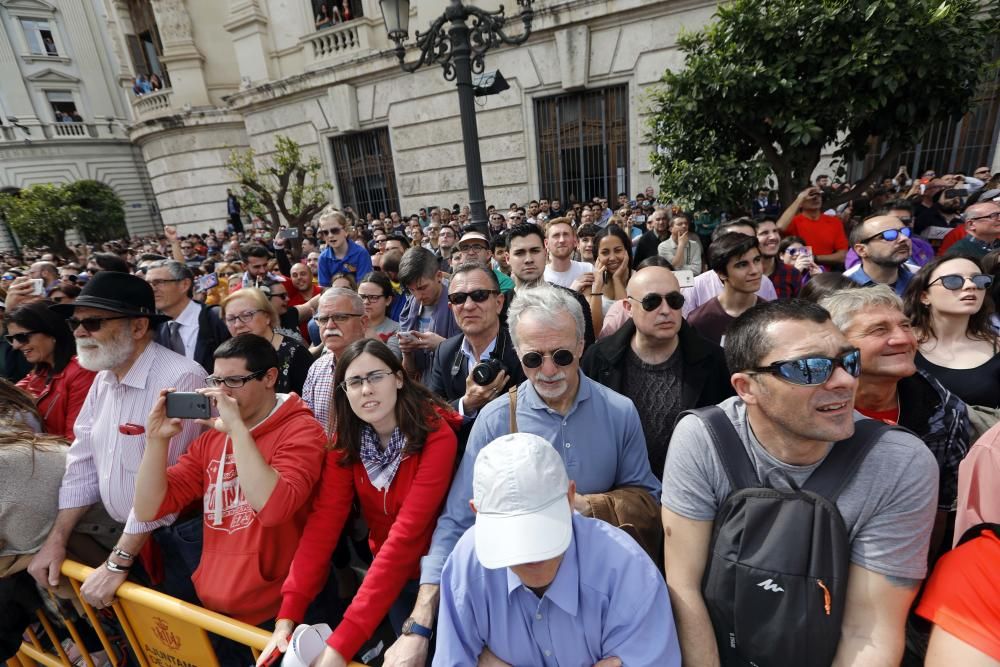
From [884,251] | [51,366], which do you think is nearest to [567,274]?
[884,251]

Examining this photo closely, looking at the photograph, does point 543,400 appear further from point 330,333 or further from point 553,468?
point 330,333

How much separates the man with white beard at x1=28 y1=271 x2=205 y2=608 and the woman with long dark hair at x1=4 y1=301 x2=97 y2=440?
84cm

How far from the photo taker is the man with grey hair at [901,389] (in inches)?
74.6

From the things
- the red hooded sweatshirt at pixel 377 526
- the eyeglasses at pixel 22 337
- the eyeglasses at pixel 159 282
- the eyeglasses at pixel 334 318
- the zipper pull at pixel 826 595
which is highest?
the eyeglasses at pixel 159 282

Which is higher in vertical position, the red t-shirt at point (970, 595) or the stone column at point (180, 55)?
the stone column at point (180, 55)

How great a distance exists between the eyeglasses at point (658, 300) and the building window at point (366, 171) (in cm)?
1422

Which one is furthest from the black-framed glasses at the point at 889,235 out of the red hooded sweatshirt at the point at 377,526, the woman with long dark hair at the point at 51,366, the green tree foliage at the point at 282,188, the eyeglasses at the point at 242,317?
the green tree foliage at the point at 282,188

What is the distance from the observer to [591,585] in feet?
4.52

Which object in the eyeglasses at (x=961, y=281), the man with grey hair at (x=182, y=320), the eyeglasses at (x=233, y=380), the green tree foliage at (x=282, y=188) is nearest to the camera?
the eyeglasses at (x=233, y=380)

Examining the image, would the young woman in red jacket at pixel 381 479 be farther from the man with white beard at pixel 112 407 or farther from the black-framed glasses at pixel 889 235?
the black-framed glasses at pixel 889 235

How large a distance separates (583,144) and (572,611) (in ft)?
40.7

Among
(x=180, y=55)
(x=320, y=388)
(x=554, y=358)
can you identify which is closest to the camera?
(x=554, y=358)

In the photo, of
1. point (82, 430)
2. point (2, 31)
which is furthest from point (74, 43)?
point (82, 430)

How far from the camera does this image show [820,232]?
4988 mm
